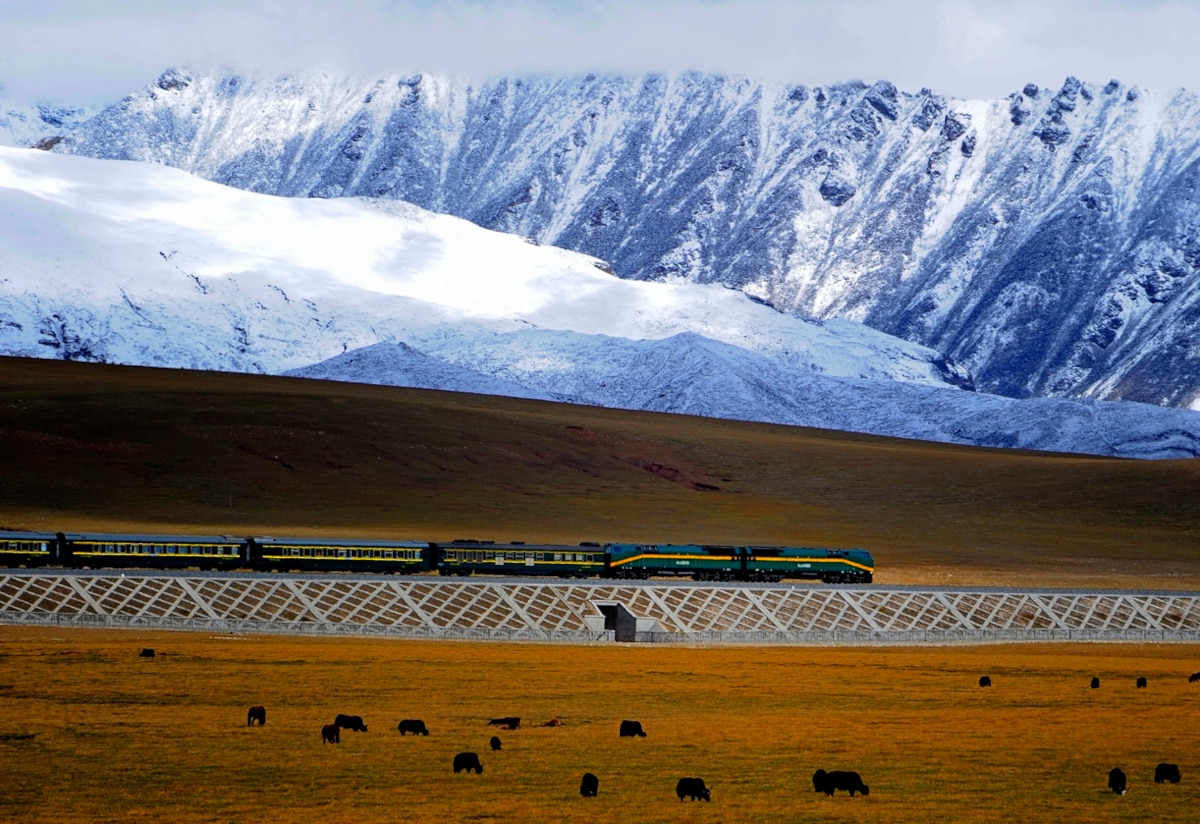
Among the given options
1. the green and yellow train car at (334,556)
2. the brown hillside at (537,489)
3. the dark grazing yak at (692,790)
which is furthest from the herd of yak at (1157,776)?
the brown hillside at (537,489)

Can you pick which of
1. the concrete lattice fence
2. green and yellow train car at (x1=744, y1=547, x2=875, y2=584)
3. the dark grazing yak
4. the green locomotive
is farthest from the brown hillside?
the dark grazing yak

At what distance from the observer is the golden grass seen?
120 ft

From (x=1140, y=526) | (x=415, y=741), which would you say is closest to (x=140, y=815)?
(x=415, y=741)

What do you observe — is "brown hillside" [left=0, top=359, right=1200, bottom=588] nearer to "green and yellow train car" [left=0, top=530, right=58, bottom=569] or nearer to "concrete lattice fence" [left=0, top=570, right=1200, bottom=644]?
"concrete lattice fence" [left=0, top=570, right=1200, bottom=644]

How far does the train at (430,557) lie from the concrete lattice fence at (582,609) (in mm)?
6847

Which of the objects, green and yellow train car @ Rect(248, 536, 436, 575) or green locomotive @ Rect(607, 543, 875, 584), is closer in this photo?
green and yellow train car @ Rect(248, 536, 436, 575)

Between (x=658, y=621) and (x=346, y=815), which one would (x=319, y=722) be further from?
(x=658, y=621)

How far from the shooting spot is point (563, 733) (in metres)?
48.1

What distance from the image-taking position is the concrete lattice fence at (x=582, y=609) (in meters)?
82.6

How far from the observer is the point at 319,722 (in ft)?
161

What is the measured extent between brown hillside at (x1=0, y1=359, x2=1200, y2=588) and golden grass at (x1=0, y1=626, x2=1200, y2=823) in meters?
44.1

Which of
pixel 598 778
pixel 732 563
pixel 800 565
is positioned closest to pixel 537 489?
pixel 732 563

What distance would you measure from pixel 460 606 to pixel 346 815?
52654 millimetres

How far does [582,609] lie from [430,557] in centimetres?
1286
